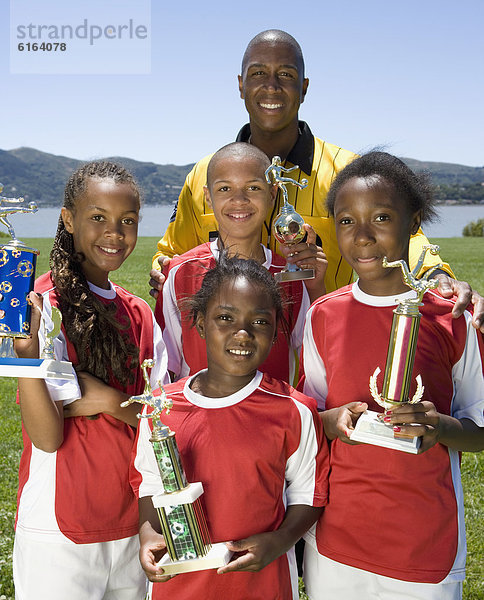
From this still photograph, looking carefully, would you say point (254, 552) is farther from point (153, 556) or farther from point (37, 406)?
point (37, 406)

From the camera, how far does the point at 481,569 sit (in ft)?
13.1

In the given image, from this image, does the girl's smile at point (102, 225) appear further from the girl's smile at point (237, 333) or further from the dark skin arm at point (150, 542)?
the dark skin arm at point (150, 542)

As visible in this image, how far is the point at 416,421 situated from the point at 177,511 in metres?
0.77

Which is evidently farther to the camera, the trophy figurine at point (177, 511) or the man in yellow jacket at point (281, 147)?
the man in yellow jacket at point (281, 147)

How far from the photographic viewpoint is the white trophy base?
191 cm

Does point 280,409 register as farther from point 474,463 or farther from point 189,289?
point 474,463

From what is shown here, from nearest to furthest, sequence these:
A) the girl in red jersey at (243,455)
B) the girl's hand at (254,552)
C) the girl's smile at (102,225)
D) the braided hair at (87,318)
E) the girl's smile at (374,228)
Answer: the girl's hand at (254,552) → the girl in red jersey at (243,455) → the girl's smile at (374,228) → the braided hair at (87,318) → the girl's smile at (102,225)

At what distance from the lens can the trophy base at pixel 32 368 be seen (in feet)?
6.08

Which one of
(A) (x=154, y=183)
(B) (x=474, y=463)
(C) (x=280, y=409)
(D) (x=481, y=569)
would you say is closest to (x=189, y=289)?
(C) (x=280, y=409)

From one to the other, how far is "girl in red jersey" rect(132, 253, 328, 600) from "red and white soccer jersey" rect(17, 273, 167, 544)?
137mm

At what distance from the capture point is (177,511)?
6.27 feet

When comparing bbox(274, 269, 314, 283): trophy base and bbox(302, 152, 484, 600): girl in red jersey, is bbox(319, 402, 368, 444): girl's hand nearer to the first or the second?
bbox(302, 152, 484, 600): girl in red jersey

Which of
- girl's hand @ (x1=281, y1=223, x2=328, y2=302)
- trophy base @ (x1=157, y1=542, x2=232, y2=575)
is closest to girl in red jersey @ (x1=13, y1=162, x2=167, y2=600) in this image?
trophy base @ (x1=157, y1=542, x2=232, y2=575)

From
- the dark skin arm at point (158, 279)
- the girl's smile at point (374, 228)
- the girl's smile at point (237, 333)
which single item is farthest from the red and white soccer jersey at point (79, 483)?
the girl's smile at point (374, 228)
